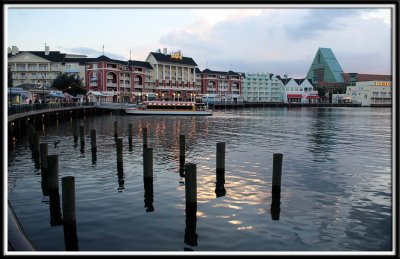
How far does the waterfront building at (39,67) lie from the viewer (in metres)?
128

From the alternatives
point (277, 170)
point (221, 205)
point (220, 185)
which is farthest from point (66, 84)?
point (277, 170)

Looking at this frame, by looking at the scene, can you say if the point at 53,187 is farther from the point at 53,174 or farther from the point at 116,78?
the point at 116,78

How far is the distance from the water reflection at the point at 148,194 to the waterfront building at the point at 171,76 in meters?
123

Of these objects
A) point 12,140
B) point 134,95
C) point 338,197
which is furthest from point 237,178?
point 134,95

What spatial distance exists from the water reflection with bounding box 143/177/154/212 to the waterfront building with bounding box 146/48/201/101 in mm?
123017

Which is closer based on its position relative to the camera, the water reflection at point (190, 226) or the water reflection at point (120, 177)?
the water reflection at point (190, 226)

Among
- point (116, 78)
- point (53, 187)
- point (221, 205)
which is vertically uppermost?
point (116, 78)

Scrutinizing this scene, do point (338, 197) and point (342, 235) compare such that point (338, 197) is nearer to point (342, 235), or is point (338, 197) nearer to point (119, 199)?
point (342, 235)

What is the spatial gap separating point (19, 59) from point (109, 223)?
127 m

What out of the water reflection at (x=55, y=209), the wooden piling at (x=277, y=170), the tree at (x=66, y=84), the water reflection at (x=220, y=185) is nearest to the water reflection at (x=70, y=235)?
the water reflection at (x=55, y=209)

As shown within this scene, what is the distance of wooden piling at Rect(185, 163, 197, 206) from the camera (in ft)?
48.6

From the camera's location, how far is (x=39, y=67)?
427ft

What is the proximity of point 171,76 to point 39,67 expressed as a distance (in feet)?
158

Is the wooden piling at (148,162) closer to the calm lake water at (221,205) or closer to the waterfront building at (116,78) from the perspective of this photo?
the calm lake water at (221,205)
